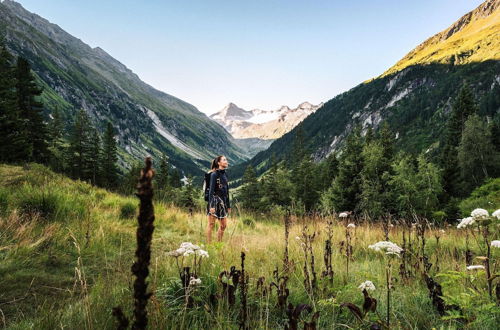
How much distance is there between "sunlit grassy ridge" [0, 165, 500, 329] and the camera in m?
2.54

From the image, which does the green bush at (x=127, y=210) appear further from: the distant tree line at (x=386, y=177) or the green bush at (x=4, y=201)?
the distant tree line at (x=386, y=177)

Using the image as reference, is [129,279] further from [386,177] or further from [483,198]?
[483,198]

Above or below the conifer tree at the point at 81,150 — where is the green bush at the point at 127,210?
below

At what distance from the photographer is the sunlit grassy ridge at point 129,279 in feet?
8.33

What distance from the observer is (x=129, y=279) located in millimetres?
2938

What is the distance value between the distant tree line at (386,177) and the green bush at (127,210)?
15465mm

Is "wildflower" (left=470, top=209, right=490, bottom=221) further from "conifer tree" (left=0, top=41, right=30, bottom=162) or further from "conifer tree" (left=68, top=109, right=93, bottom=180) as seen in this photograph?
"conifer tree" (left=68, top=109, right=93, bottom=180)

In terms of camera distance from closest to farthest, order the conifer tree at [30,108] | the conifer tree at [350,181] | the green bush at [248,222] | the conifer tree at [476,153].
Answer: the green bush at [248,222], the conifer tree at [350,181], the conifer tree at [30,108], the conifer tree at [476,153]

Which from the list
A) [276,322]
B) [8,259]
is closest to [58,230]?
[8,259]

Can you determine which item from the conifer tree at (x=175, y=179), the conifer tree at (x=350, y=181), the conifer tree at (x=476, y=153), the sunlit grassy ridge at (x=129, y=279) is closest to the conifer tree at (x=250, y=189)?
the conifer tree at (x=175, y=179)

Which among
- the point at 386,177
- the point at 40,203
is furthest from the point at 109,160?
the point at 40,203

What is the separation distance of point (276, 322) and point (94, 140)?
4796 cm

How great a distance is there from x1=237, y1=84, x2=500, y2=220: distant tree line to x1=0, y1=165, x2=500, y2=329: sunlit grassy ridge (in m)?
17.7

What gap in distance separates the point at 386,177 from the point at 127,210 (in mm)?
26431
